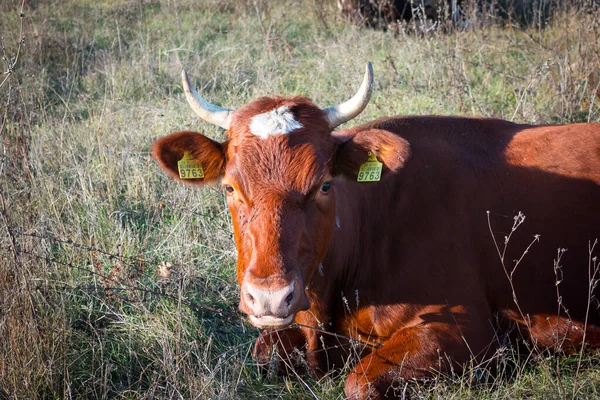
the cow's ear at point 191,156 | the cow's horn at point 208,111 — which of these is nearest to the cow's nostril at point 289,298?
the cow's ear at point 191,156

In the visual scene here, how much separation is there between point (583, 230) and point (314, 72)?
5.18 meters

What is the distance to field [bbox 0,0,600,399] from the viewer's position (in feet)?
13.3

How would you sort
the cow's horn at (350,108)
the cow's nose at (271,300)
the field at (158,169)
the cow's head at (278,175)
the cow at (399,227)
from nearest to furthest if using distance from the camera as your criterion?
the cow's nose at (271,300), the cow's head at (278,175), the cow at (399,227), the cow's horn at (350,108), the field at (158,169)

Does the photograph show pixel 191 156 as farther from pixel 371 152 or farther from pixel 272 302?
pixel 272 302

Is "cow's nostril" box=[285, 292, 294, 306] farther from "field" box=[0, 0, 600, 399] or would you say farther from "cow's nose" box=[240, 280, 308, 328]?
"field" box=[0, 0, 600, 399]

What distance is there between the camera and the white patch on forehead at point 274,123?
381cm

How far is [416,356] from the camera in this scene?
3.95 meters

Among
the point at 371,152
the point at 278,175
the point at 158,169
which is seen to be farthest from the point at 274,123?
the point at 158,169

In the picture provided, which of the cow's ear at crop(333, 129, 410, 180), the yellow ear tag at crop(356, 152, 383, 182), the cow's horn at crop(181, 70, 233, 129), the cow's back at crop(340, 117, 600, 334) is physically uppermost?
the cow's horn at crop(181, 70, 233, 129)

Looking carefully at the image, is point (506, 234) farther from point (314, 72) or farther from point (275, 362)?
point (314, 72)

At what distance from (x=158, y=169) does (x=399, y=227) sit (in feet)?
10.5

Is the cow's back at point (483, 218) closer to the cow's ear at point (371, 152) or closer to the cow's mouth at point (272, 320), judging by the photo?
the cow's ear at point (371, 152)

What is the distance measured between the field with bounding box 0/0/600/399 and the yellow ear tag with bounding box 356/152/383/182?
4.16 feet

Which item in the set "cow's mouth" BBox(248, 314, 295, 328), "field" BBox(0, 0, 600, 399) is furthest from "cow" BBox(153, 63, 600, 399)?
"field" BBox(0, 0, 600, 399)
